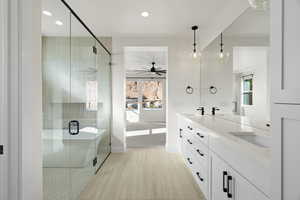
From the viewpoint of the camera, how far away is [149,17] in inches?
124

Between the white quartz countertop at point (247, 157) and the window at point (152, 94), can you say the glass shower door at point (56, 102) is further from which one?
the window at point (152, 94)

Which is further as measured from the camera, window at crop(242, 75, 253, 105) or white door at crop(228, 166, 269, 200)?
window at crop(242, 75, 253, 105)

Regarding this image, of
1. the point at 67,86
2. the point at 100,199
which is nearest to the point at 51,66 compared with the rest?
the point at 67,86

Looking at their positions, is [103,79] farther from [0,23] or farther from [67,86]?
[0,23]

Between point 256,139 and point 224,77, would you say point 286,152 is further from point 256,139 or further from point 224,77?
point 224,77

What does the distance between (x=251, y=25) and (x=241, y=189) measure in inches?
67.3

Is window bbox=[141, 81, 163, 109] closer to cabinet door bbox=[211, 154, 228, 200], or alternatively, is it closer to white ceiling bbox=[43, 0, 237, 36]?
white ceiling bbox=[43, 0, 237, 36]

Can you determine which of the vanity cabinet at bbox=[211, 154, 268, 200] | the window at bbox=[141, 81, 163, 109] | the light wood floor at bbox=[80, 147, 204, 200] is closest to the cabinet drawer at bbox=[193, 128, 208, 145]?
the vanity cabinet at bbox=[211, 154, 268, 200]

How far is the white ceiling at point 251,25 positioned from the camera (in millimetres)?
1651

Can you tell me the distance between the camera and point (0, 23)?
1.03m

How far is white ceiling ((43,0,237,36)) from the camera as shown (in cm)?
270

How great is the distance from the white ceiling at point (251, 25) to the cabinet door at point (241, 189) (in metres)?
1.31

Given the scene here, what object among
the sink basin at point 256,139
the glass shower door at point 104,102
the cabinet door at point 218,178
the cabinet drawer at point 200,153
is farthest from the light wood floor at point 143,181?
the sink basin at point 256,139

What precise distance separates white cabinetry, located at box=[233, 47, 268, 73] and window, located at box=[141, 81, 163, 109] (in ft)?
23.4
